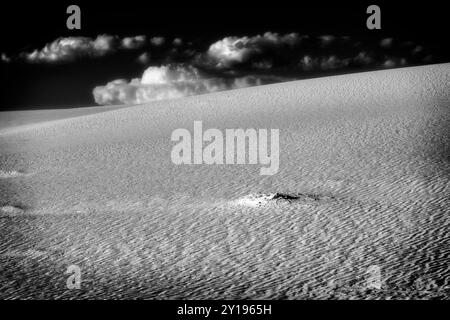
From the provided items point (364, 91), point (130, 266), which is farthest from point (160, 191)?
point (364, 91)

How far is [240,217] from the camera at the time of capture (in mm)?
4227

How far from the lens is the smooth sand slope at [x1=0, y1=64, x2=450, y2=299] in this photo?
2951mm

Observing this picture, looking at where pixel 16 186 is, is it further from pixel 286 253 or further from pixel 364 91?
pixel 364 91

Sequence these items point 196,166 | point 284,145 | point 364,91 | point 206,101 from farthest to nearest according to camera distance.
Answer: point 206,101, point 364,91, point 284,145, point 196,166

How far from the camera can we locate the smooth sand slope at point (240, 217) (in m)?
2.95

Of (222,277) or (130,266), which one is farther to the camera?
(130,266)

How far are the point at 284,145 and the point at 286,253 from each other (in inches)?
173

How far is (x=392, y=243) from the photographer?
11.0 ft

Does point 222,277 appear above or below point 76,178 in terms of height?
below

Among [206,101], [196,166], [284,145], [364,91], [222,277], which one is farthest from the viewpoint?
[206,101]
